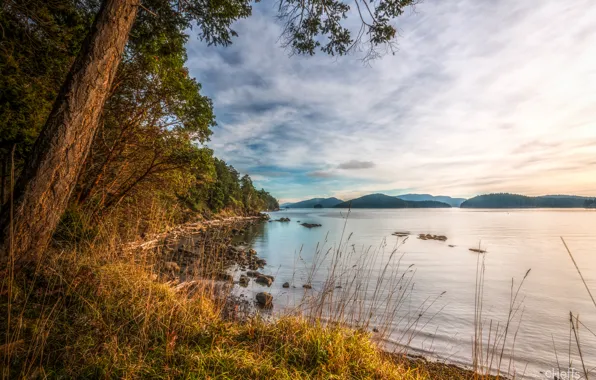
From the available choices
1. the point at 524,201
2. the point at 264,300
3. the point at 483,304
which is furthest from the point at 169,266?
the point at 524,201

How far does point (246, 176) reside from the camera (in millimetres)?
82750

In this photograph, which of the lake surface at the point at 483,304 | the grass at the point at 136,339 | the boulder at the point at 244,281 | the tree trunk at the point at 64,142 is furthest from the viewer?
the boulder at the point at 244,281

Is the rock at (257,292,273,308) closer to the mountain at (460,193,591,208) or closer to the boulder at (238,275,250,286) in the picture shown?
the boulder at (238,275,250,286)

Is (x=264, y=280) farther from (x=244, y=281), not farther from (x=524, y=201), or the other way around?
(x=524, y=201)

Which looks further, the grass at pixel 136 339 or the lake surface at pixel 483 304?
the lake surface at pixel 483 304

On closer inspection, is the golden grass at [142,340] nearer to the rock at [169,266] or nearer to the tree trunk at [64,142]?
the tree trunk at [64,142]

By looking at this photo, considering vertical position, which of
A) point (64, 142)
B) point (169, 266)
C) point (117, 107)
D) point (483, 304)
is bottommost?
point (483, 304)

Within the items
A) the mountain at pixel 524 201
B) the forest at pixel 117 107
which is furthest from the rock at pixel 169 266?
the mountain at pixel 524 201

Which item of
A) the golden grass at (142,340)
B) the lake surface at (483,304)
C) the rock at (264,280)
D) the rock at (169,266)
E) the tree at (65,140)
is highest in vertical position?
the tree at (65,140)

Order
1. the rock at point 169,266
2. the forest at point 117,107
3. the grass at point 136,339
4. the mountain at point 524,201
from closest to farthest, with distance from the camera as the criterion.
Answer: the grass at point 136,339
the forest at point 117,107
the rock at point 169,266
the mountain at point 524,201

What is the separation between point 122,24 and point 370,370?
512 centimetres

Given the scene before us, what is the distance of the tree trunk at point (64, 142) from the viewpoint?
2727 millimetres

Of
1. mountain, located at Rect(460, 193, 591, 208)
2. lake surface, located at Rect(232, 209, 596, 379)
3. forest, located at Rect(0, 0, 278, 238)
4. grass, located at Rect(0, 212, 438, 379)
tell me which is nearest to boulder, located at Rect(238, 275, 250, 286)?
lake surface, located at Rect(232, 209, 596, 379)

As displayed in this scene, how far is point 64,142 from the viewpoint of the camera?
112 inches
